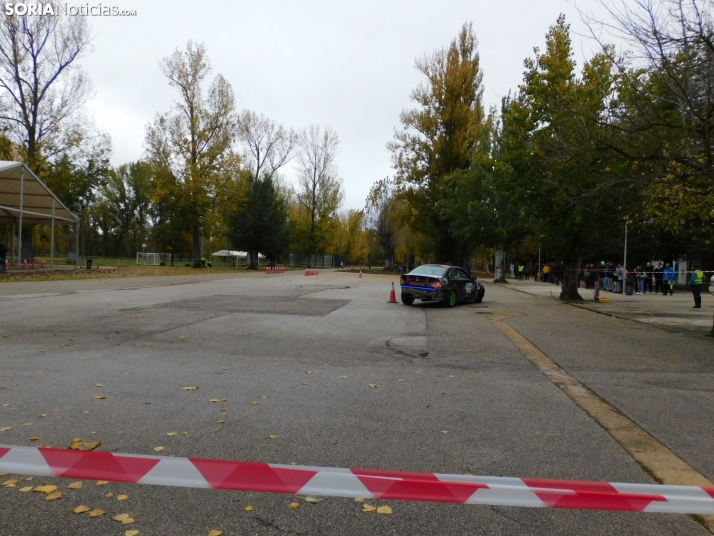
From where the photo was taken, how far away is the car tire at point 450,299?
1956 centimetres

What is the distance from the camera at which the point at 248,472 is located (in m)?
3.38

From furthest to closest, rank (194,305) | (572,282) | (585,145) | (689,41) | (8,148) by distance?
(8,148), (572,282), (194,305), (585,145), (689,41)

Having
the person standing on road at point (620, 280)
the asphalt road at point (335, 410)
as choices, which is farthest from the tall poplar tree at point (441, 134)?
the asphalt road at point (335, 410)

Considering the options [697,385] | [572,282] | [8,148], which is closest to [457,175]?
[572,282]

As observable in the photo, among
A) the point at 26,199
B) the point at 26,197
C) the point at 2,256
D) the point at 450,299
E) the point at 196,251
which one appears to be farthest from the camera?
the point at 196,251

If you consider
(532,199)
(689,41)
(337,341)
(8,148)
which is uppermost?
(8,148)

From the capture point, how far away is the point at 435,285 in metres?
19.2

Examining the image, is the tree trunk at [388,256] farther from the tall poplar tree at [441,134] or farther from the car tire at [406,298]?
the car tire at [406,298]

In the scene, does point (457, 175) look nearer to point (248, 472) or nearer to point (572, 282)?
point (572, 282)

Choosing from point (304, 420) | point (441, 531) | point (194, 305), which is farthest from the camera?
point (194, 305)

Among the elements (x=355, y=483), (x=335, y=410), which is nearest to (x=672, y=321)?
(x=335, y=410)

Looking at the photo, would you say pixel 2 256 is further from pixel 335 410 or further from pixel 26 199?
pixel 335 410

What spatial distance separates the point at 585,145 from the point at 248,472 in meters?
11.7

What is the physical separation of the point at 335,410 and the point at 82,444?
240 centimetres
